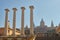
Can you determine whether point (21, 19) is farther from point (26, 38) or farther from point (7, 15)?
point (26, 38)

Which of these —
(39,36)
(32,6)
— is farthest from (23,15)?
(39,36)

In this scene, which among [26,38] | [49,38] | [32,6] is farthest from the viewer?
[49,38]

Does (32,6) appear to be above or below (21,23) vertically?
above

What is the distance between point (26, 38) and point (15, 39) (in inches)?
65.8

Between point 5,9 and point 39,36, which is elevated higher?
point 5,9

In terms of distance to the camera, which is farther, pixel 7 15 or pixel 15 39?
pixel 7 15

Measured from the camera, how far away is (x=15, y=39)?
776 inches

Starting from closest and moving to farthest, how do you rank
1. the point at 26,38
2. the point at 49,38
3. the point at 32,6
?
the point at 26,38 < the point at 32,6 < the point at 49,38

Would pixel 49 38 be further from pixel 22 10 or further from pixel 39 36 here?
pixel 22 10

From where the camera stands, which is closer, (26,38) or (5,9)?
(26,38)

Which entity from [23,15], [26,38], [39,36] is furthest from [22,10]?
[26,38]

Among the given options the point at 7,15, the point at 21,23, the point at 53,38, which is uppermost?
the point at 7,15

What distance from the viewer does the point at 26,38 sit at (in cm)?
1923

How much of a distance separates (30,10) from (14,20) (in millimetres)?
3698
